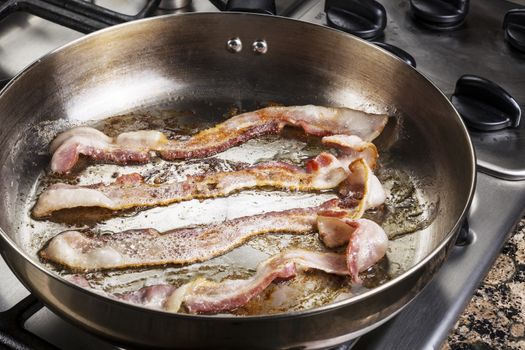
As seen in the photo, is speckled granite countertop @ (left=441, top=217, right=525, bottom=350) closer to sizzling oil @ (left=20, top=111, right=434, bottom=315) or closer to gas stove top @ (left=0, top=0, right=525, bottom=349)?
gas stove top @ (left=0, top=0, right=525, bottom=349)

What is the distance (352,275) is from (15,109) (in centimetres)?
66

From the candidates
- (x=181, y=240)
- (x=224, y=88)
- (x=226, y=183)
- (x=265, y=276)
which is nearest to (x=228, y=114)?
(x=224, y=88)

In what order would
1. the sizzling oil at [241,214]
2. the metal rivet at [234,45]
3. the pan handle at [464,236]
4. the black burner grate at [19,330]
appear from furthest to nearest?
1. the metal rivet at [234,45]
2. the pan handle at [464,236]
3. the sizzling oil at [241,214]
4. the black burner grate at [19,330]

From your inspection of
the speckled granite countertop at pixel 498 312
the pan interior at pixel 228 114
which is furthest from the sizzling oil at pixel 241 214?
the speckled granite countertop at pixel 498 312

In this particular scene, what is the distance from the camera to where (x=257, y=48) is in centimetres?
154

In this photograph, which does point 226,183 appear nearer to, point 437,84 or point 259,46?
point 259,46

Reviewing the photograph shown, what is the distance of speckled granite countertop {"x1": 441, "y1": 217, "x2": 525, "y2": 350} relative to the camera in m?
1.14

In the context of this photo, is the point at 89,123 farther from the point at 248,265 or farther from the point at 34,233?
the point at 248,265

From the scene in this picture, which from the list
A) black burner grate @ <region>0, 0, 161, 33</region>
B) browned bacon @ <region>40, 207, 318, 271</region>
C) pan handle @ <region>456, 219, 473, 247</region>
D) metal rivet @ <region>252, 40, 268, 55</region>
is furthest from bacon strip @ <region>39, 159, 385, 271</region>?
black burner grate @ <region>0, 0, 161, 33</region>

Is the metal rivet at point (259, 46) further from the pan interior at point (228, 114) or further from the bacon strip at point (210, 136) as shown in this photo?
the bacon strip at point (210, 136)

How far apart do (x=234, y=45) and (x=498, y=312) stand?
2.36ft

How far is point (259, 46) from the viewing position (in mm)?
1534

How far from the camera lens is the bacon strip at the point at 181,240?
1151 mm

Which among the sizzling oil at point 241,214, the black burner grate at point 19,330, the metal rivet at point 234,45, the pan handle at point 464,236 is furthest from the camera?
the metal rivet at point 234,45
